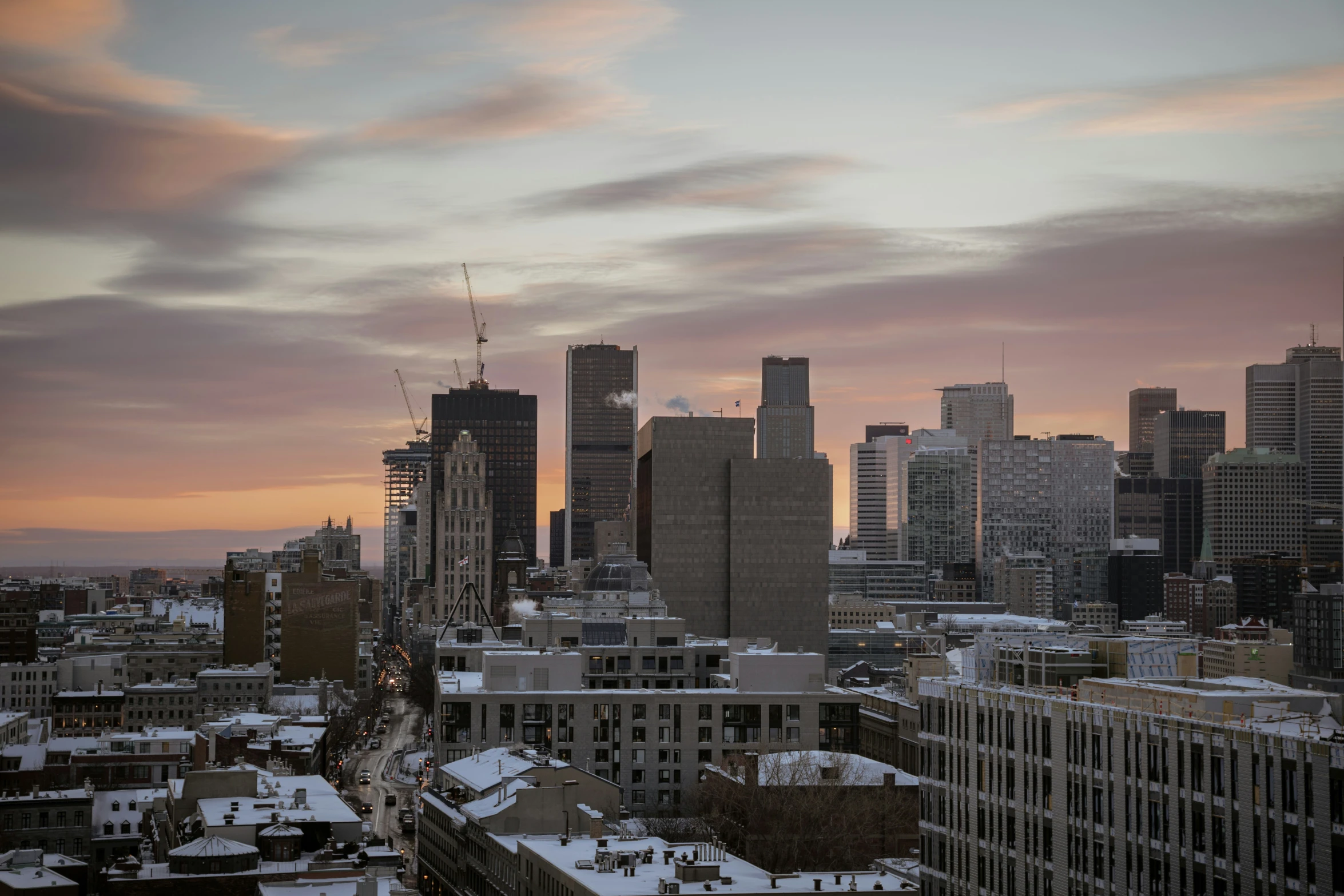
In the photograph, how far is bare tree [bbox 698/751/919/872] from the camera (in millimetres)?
105062

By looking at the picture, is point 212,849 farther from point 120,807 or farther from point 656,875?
point 120,807

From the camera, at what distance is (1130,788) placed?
7425cm

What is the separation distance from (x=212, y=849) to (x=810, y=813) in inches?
1478

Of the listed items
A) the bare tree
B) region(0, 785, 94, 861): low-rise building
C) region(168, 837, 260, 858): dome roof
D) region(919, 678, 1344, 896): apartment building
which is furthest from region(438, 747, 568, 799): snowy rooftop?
region(919, 678, 1344, 896): apartment building

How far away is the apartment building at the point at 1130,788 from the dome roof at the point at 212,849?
3488 centimetres

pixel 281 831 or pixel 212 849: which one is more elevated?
pixel 281 831

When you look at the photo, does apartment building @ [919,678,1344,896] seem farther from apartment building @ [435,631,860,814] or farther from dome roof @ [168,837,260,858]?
apartment building @ [435,631,860,814]

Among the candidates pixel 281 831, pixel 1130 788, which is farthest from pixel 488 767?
pixel 1130 788

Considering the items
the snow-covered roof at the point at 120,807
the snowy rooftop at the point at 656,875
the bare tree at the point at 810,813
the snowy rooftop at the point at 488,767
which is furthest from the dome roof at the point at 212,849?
the snow-covered roof at the point at 120,807

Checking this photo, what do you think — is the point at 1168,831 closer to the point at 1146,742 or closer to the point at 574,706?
the point at 1146,742

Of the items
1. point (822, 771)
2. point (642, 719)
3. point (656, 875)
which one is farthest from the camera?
point (642, 719)

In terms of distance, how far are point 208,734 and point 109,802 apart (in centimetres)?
2227

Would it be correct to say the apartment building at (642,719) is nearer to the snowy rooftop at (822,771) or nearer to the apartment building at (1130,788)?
the snowy rooftop at (822,771)

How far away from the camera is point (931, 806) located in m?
90.9
